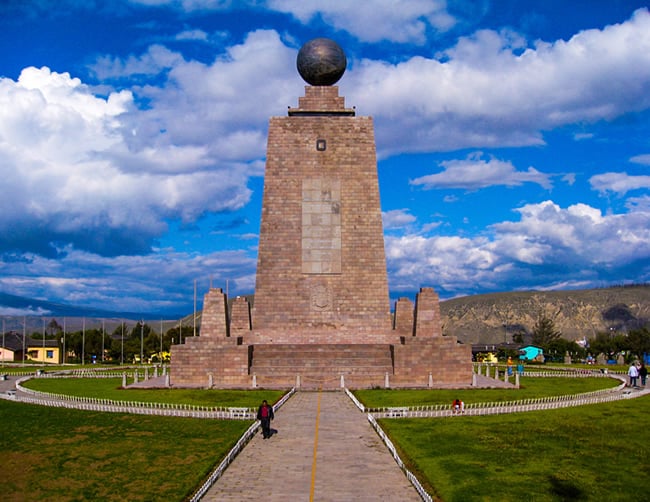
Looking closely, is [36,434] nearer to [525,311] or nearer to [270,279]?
[270,279]

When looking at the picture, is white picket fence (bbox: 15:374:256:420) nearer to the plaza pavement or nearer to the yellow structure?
the plaza pavement

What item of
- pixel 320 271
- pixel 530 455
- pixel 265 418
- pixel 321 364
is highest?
pixel 320 271

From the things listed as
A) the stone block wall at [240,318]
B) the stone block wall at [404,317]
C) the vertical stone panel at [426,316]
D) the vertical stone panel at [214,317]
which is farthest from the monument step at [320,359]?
the stone block wall at [404,317]

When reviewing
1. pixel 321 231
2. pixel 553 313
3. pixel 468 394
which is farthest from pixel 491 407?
pixel 553 313

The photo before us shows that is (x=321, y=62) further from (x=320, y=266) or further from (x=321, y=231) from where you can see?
(x=320, y=266)

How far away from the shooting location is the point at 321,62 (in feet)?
136

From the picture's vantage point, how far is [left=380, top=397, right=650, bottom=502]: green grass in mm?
14164

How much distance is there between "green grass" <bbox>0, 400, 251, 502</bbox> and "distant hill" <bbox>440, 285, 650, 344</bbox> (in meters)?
116

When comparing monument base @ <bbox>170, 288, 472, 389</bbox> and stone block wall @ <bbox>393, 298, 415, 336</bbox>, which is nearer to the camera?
monument base @ <bbox>170, 288, 472, 389</bbox>

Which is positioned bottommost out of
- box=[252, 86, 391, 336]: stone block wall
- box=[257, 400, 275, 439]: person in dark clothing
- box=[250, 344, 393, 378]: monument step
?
box=[257, 400, 275, 439]: person in dark clothing

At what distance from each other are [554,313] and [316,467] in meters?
134

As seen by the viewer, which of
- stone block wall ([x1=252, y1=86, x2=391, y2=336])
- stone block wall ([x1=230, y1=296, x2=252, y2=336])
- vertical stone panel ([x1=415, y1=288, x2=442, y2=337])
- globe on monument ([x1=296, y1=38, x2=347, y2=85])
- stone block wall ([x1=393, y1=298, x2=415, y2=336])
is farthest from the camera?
stone block wall ([x1=393, y1=298, x2=415, y2=336])

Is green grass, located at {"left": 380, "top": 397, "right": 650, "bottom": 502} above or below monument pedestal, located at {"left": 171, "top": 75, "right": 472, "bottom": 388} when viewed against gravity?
below

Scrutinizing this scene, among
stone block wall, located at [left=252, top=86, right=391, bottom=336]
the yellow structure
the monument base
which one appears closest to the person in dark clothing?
the monument base
